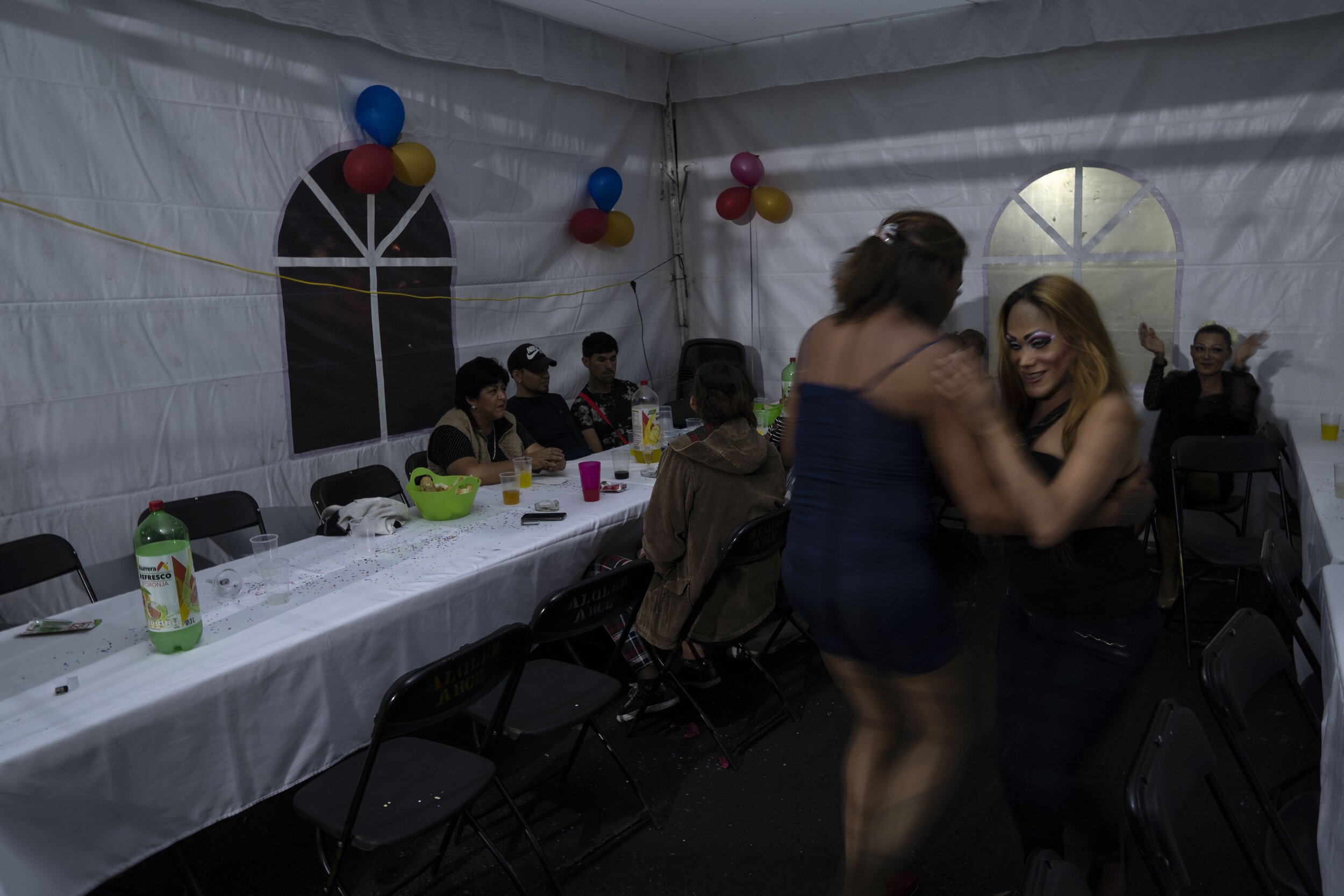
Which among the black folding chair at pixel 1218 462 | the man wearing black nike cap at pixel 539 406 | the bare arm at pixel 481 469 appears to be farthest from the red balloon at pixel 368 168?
the black folding chair at pixel 1218 462

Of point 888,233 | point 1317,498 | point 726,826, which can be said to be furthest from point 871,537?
point 1317,498

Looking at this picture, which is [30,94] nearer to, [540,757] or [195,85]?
[195,85]

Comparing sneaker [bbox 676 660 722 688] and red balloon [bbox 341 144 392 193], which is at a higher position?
red balloon [bbox 341 144 392 193]

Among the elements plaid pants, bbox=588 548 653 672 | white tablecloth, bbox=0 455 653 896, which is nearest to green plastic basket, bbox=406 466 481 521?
white tablecloth, bbox=0 455 653 896

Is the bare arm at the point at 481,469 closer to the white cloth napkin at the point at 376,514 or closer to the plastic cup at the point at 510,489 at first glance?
the plastic cup at the point at 510,489

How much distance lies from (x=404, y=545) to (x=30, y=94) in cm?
221

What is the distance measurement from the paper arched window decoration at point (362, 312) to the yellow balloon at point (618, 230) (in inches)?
A: 49.7

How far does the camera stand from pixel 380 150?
14.4ft

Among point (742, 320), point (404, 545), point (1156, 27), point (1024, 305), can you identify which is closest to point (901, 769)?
point (1024, 305)

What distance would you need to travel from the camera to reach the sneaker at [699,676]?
3.44 meters

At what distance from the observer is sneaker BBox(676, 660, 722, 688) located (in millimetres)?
3441

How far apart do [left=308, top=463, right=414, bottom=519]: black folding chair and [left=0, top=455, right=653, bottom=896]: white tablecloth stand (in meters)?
0.61

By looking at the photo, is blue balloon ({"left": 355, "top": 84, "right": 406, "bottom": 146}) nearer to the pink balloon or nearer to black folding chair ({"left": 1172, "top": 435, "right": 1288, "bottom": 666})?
the pink balloon

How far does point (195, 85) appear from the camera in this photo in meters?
3.84
